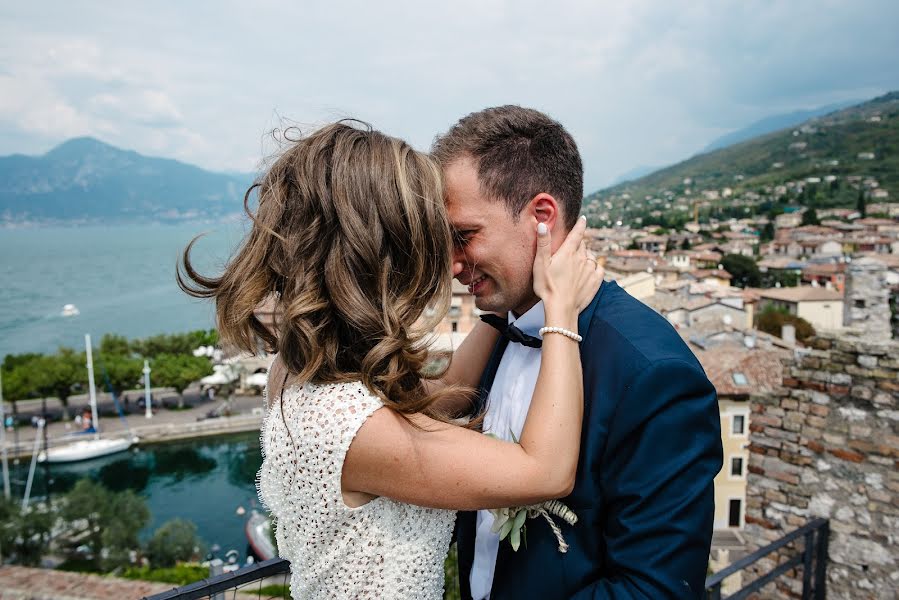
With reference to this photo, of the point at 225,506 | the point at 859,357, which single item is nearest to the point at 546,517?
the point at 859,357

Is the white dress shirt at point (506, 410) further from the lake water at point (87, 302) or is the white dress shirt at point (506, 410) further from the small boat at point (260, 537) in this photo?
the lake water at point (87, 302)

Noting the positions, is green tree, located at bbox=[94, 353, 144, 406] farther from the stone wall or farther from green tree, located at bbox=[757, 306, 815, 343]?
the stone wall

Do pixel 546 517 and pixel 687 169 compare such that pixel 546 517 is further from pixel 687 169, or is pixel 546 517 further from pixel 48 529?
pixel 687 169

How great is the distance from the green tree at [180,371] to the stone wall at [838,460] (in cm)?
3693

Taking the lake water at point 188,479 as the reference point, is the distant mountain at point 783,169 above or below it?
above

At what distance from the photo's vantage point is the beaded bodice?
55.5 inches

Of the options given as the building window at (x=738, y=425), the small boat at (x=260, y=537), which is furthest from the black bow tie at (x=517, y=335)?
the small boat at (x=260, y=537)

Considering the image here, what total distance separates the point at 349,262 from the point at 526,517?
731mm

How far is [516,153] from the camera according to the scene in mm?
1669

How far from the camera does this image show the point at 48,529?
820 inches

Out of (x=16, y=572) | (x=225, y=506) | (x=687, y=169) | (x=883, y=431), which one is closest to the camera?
(x=883, y=431)

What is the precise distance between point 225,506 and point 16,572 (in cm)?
2208

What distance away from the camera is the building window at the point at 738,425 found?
1806cm

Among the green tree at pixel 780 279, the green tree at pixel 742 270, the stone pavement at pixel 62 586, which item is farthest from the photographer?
the green tree at pixel 742 270
